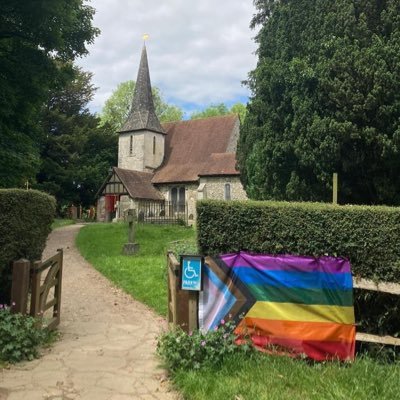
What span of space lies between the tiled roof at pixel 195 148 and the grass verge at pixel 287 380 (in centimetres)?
3262

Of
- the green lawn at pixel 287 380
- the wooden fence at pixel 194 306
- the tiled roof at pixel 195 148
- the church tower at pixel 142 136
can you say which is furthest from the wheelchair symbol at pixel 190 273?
the church tower at pixel 142 136

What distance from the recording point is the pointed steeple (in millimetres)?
43781

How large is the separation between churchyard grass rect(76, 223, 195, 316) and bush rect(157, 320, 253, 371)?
9.93 ft

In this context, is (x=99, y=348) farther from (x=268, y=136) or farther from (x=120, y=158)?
(x=120, y=158)

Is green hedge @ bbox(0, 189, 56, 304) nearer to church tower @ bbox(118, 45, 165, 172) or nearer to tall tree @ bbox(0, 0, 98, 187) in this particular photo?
tall tree @ bbox(0, 0, 98, 187)

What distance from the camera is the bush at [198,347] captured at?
478cm

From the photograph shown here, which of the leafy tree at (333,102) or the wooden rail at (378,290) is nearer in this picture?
the wooden rail at (378,290)

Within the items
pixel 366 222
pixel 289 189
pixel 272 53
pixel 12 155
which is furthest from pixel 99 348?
pixel 272 53

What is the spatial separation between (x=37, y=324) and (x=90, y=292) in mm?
3909

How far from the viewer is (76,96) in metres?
46.8

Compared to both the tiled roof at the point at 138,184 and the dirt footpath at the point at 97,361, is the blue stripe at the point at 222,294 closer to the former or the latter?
A: the dirt footpath at the point at 97,361

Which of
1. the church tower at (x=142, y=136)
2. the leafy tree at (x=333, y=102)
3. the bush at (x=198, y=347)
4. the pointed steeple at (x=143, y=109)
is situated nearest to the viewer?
the bush at (x=198, y=347)

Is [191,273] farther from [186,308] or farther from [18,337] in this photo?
[18,337]

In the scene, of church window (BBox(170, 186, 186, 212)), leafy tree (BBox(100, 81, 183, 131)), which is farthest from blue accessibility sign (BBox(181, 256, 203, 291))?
leafy tree (BBox(100, 81, 183, 131))
